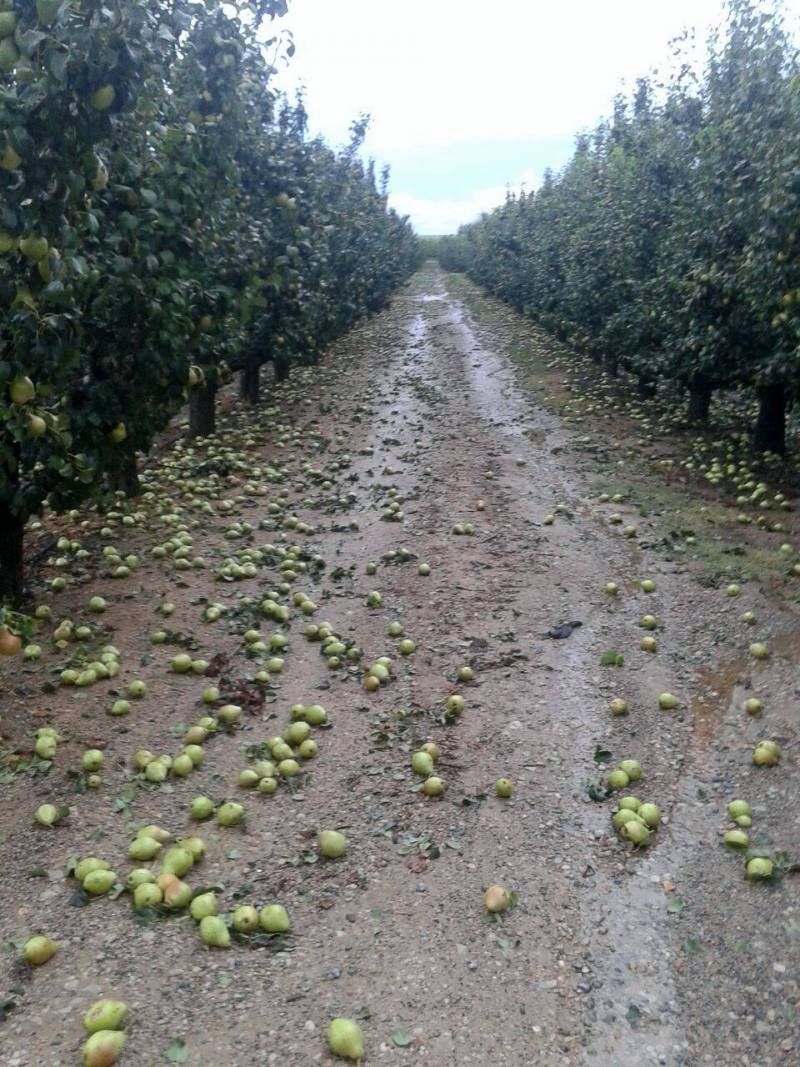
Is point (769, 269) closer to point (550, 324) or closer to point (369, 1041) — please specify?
point (369, 1041)

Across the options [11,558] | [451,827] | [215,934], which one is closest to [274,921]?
[215,934]

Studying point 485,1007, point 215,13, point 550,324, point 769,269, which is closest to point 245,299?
point 215,13

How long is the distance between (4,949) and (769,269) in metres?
9.21

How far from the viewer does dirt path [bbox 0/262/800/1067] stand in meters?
3.55

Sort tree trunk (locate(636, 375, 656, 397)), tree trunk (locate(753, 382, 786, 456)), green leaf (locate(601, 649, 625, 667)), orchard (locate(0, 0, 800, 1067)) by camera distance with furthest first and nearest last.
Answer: tree trunk (locate(636, 375, 656, 397)), tree trunk (locate(753, 382, 786, 456)), green leaf (locate(601, 649, 625, 667)), orchard (locate(0, 0, 800, 1067))

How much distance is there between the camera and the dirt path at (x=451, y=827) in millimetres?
3551

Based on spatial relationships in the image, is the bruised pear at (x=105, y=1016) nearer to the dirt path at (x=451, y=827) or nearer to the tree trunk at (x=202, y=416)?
the dirt path at (x=451, y=827)

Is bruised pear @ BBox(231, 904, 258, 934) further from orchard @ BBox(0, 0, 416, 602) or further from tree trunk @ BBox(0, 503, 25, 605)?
tree trunk @ BBox(0, 503, 25, 605)

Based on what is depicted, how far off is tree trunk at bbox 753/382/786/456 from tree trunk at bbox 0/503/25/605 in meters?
10.3

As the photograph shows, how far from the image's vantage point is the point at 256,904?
167 inches

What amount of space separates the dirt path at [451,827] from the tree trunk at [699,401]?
6073mm

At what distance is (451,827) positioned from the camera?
4.82 m

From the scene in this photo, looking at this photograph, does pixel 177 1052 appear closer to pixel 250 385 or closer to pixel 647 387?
pixel 250 385

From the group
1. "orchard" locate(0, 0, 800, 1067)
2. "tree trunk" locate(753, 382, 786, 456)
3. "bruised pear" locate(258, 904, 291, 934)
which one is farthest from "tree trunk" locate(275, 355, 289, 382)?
"bruised pear" locate(258, 904, 291, 934)
